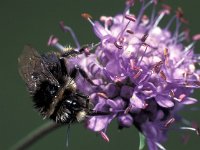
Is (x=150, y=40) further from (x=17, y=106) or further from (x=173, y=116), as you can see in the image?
(x=17, y=106)

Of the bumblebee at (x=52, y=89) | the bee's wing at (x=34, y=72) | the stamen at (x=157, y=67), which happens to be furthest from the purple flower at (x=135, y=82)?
the bee's wing at (x=34, y=72)

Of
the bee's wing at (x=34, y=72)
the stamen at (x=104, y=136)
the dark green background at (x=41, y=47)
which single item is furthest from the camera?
the dark green background at (x=41, y=47)

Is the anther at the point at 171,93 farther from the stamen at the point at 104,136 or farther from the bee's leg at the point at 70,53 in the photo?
the bee's leg at the point at 70,53

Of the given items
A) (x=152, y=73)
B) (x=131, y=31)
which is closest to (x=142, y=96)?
(x=152, y=73)

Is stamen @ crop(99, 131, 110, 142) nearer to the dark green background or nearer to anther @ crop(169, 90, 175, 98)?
anther @ crop(169, 90, 175, 98)

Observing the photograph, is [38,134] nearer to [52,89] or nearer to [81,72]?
[81,72]

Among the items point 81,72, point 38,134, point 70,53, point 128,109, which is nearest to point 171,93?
point 128,109
